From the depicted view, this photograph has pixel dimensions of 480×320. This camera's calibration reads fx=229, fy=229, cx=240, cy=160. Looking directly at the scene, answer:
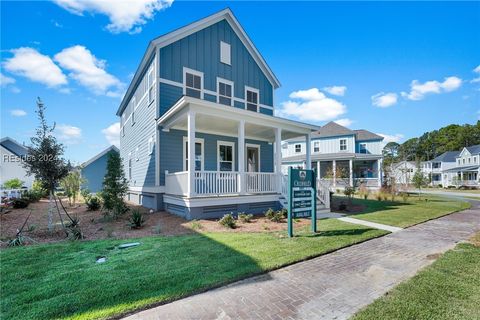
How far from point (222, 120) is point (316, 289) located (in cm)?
807

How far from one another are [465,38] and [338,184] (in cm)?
1696

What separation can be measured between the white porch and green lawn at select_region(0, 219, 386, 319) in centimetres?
255

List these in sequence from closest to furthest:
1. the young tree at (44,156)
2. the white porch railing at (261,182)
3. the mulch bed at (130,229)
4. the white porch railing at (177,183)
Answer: the mulch bed at (130,229), the young tree at (44,156), the white porch railing at (177,183), the white porch railing at (261,182)

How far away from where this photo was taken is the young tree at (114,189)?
31.5ft

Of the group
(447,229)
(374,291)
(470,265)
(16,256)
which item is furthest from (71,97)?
(447,229)

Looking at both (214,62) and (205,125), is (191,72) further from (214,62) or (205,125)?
(205,125)

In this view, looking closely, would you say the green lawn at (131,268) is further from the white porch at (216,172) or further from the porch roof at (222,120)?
the porch roof at (222,120)

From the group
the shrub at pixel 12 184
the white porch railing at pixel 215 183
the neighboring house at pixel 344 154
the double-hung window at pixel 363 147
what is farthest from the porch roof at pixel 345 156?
the shrub at pixel 12 184

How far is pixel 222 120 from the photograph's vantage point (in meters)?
10.4

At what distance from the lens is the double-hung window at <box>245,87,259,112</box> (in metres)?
14.2

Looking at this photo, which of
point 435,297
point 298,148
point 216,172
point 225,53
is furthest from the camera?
point 298,148

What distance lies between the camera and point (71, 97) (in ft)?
40.5

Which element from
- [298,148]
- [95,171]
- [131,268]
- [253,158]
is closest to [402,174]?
[298,148]

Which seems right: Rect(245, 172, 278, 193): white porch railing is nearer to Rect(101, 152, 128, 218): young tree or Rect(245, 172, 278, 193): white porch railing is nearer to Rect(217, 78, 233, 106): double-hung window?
Rect(217, 78, 233, 106): double-hung window
